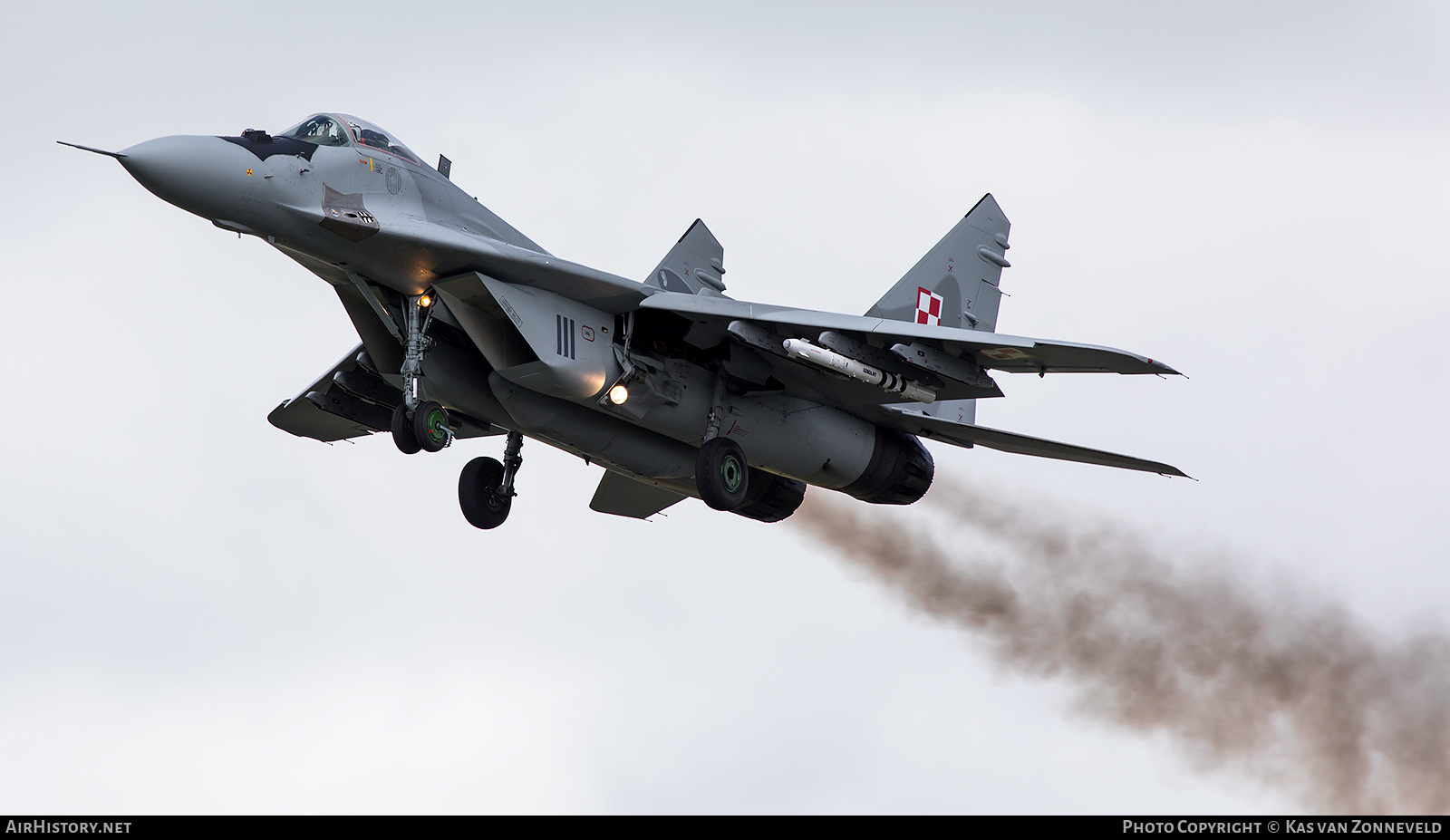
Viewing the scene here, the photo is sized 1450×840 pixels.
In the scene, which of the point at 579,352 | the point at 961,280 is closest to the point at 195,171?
the point at 579,352

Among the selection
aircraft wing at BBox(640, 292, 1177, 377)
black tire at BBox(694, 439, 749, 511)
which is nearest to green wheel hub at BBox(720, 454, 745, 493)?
black tire at BBox(694, 439, 749, 511)

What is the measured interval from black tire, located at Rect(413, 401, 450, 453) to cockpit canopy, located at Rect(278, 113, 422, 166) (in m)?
3.14

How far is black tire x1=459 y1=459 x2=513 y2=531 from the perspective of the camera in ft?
71.7

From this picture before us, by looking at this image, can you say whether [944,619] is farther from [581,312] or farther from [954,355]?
[581,312]

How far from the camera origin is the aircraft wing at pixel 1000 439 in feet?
73.8

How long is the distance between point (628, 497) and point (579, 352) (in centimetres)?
599

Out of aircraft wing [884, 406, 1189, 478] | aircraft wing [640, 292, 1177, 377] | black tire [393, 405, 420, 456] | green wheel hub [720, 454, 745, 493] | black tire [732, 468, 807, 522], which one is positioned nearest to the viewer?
aircraft wing [640, 292, 1177, 377]

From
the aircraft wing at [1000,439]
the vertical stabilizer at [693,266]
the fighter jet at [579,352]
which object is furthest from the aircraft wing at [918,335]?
the aircraft wing at [1000,439]

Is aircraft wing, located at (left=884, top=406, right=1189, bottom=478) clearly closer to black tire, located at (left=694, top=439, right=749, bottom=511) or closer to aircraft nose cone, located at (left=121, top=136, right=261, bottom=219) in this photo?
black tire, located at (left=694, top=439, right=749, bottom=511)

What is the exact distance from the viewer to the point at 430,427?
733 inches

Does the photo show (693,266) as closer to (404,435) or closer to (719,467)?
(719,467)
